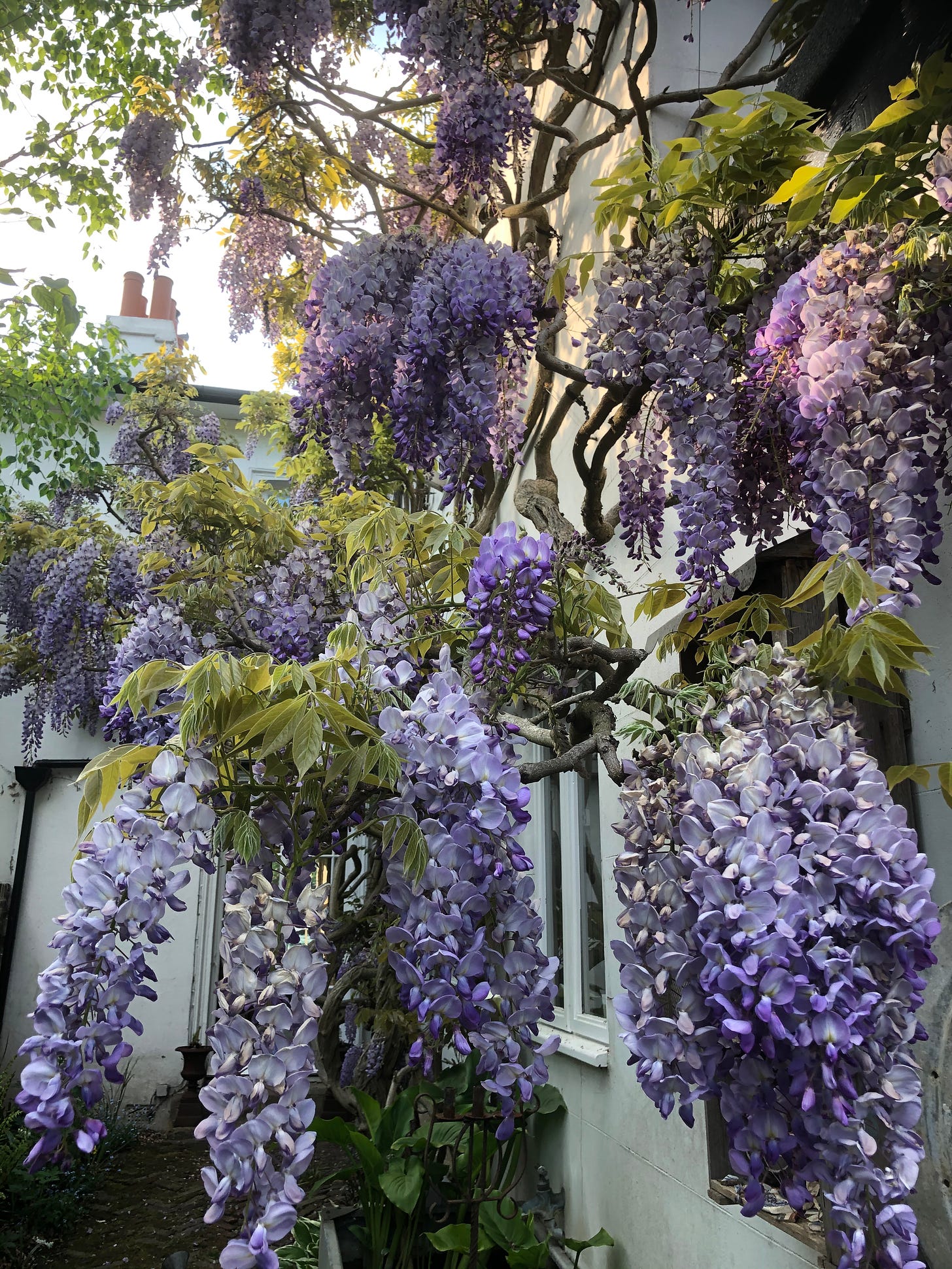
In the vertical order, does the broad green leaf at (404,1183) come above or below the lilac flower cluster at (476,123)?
below

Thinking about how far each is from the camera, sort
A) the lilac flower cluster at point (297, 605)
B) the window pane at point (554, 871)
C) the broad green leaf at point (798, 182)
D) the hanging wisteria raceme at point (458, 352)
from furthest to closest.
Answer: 1. the window pane at point (554, 871)
2. the lilac flower cluster at point (297, 605)
3. the hanging wisteria raceme at point (458, 352)
4. the broad green leaf at point (798, 182)

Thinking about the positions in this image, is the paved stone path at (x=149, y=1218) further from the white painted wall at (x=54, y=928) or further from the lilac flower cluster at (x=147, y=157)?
the lilac flower cluster at (x=147, y=157)

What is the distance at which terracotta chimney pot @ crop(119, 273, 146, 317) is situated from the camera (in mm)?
11602

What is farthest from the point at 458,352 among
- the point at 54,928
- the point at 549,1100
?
the point at 54,928

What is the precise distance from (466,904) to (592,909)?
9.01ft

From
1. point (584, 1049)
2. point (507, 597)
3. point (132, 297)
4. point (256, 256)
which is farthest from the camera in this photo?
point (132, 297)

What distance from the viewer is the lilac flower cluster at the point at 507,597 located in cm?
175

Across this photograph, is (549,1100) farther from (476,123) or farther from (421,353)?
(476,123)

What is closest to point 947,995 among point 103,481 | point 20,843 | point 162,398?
point 162,398

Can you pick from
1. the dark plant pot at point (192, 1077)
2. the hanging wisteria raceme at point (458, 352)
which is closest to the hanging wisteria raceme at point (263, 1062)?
the hanging wisteria raceme at point (458, 352)

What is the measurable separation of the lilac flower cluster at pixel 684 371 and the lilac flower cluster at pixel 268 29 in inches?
111

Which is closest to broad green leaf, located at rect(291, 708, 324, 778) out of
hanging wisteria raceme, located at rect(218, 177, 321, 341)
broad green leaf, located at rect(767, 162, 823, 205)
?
broad green leaf, located at rect(767, 162, 823, 205)

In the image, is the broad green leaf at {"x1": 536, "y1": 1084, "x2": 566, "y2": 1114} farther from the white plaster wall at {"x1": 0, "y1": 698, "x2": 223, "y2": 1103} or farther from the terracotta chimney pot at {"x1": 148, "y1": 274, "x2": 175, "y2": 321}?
the terracotta chimney pot at {"x1": 148, "y1": 274, "x2": 175, "y2": 321}

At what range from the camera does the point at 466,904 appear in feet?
4.43
